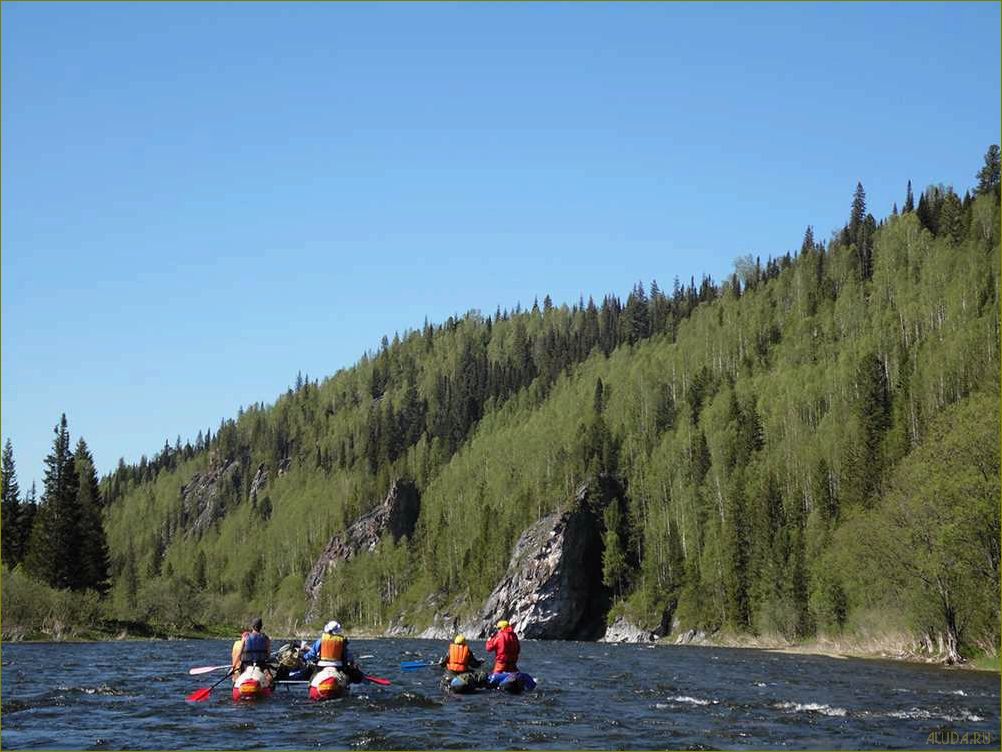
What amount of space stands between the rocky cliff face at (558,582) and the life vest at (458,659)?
104485 mm

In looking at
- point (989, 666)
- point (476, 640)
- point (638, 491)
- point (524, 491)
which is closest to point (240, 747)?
point (989, 666)

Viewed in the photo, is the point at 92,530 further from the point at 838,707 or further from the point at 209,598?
the point at 838,707

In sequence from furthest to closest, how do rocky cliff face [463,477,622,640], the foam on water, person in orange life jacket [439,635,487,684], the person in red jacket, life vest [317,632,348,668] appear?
rocky cliff face [463,477,622,640] → the person in red jacket → person in orange life jacket [439,635,487,684] → life vest [317,632,348,668] → the foam on water

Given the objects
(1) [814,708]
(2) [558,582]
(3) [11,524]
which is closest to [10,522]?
(3) [11,524]

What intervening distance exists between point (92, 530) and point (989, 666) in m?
82.0

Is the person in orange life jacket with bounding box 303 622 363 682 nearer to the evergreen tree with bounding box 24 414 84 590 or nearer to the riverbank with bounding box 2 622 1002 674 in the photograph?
the riverbank with bounding box 2 622 1002 674

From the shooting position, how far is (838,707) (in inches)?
1479

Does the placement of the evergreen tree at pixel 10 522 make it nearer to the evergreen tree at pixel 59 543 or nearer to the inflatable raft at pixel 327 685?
the evergreen tree at pixel 59 543

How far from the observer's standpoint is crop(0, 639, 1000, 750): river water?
28.9m

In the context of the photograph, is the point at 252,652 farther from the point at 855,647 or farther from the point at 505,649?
the point at 855,647

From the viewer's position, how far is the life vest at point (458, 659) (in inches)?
1587

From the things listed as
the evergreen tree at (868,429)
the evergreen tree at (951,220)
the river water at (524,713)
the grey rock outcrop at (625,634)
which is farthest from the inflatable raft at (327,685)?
the evergreen tree at (951,220)

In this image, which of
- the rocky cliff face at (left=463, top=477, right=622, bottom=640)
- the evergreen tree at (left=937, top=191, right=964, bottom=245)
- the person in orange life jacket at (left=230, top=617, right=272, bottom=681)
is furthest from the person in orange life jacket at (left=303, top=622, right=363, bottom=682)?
the evergreen tree at (left=937, top=191, right=964, bottom=245)

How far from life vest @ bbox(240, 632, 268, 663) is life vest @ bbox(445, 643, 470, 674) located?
699 cm
